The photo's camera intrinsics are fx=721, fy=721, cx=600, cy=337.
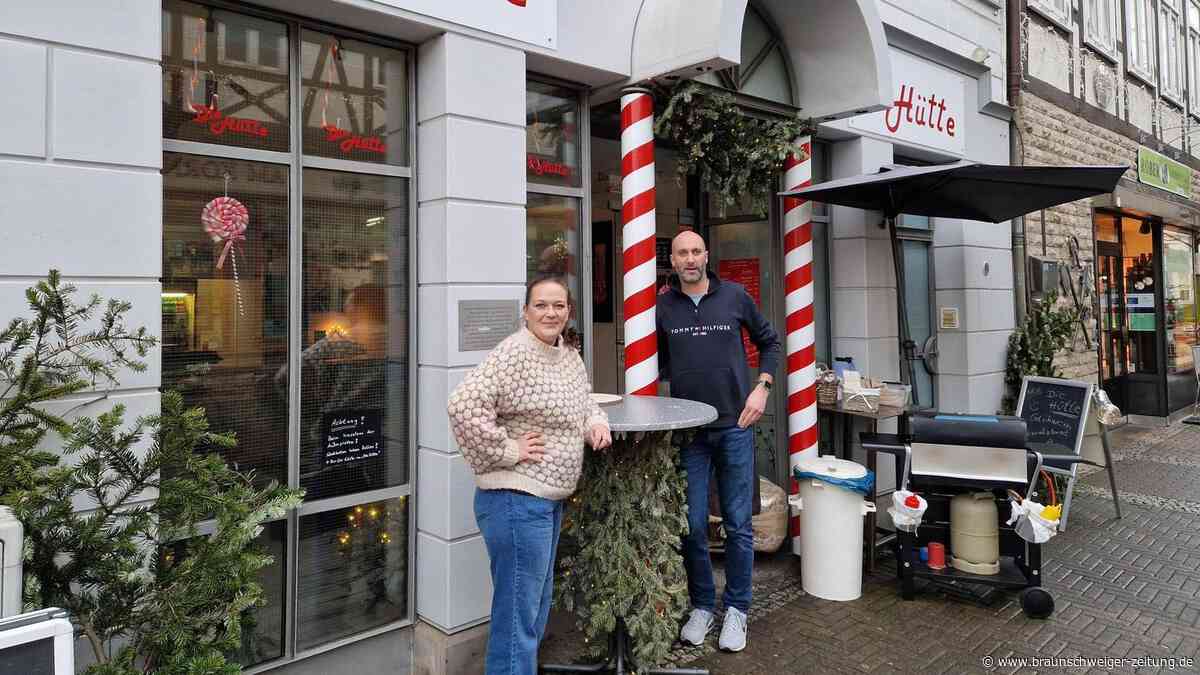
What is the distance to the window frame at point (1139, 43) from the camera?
11055 millimetres

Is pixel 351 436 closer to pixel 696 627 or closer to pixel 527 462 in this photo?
pixel 527 462

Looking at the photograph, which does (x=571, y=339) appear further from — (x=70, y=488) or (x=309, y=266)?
(x=70, y=488)

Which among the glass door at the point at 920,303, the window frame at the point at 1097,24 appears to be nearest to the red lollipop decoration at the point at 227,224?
the glass door at the point at 920,303

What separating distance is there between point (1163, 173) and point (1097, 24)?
3.29 metres

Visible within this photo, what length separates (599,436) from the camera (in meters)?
2.98

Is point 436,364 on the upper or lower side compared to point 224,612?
upper

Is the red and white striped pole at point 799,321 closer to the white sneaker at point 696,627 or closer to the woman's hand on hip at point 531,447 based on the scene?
the white sneaker at point 696,627

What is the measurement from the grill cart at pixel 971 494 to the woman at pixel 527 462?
257cm

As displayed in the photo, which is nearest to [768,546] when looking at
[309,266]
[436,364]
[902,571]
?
[902,571]

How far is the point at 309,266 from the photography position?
3.59 metres

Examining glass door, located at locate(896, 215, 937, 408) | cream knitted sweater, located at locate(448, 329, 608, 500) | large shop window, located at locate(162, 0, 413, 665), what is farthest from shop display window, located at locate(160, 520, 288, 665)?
glass door, located at locate(896, 215, 937, 408)

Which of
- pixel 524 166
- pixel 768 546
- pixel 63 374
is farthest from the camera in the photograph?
pixel 768 546

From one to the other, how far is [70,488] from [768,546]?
14.2 feet
